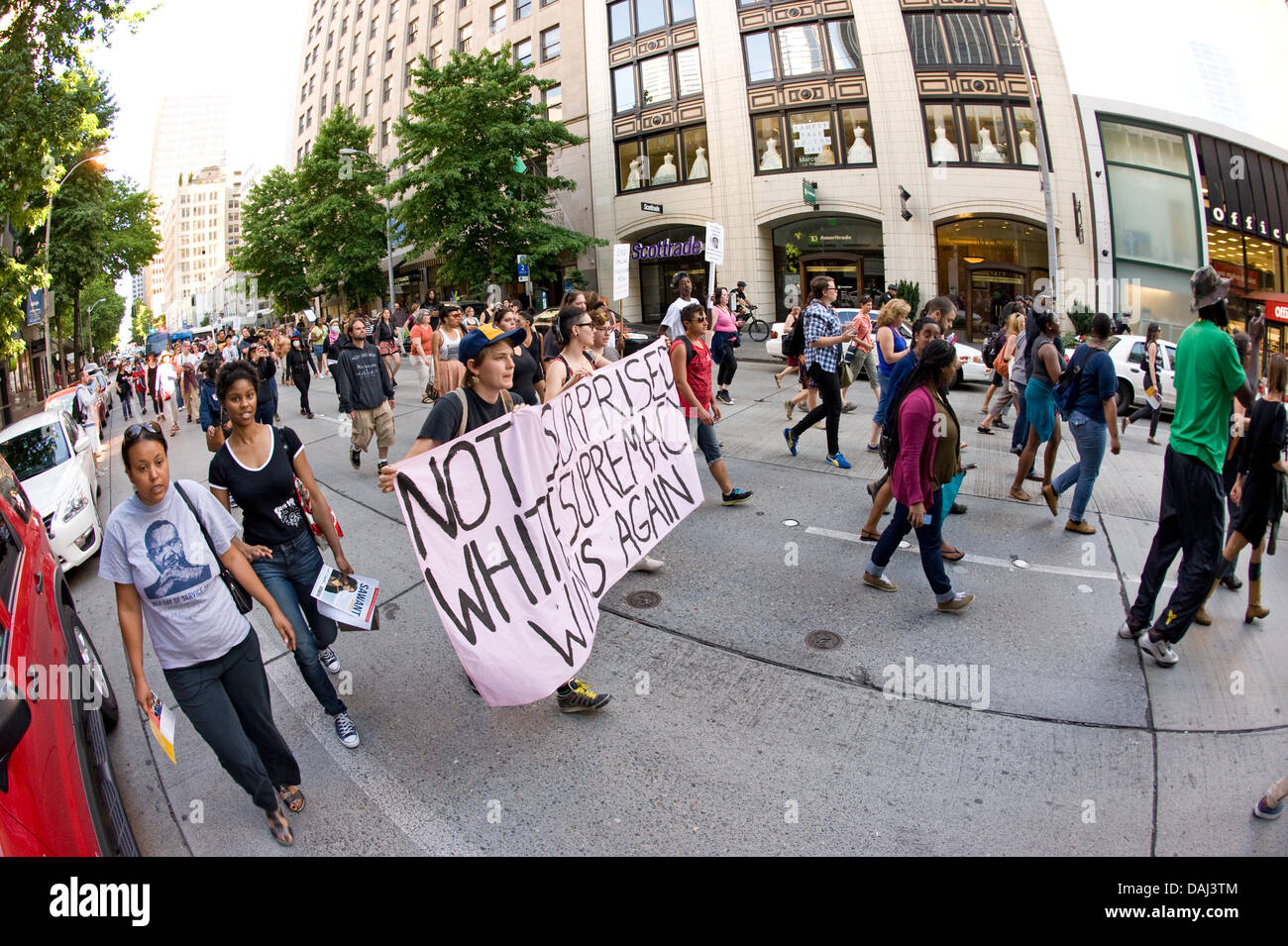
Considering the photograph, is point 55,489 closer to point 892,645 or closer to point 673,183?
point 892,645

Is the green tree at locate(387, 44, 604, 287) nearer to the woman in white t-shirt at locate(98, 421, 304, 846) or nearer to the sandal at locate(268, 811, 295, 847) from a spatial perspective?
the woman in white t-shirt at locate(98, 421, 304, 846)

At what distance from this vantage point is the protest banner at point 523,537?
11.7 feet

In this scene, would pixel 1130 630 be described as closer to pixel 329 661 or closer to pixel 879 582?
pixel 879 582

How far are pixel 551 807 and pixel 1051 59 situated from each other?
2930 centimetres

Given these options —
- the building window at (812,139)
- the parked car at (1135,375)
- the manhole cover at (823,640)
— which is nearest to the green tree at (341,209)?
the building window at (812,139)

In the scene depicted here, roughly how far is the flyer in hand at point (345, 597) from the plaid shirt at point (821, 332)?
18.6 ft

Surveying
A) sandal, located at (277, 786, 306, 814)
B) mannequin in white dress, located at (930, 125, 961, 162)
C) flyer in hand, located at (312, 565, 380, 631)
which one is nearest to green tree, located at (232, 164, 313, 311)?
mannequin in white dress, located at (930, 125, 961, 162)

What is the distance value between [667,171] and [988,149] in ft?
38.8

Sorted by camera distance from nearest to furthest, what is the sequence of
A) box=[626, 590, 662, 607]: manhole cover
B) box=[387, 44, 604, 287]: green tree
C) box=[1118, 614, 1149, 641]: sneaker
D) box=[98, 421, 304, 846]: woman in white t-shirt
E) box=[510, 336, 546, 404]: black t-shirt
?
box=[98, 421, 304, 846]: woman in white t-shirt
box=[1118, 614, 1149, 641]: sneaker
box=[626, 590, 662, 607]: manhole cover
box=[510, 336, 546, 404]: black t-shirt
box=[387, 44, 604, 287]: green tree

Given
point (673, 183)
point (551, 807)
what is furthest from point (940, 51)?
point (551, 807)

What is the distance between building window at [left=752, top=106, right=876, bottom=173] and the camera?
2631 cm

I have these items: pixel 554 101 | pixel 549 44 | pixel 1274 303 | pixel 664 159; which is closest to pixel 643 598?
pixel 664 159

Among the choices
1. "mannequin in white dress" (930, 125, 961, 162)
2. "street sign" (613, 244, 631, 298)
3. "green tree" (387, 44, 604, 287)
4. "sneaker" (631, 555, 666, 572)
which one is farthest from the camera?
"green tree" (387, 44, 604, 287)

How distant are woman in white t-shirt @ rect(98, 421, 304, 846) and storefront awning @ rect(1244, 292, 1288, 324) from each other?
3410cm
